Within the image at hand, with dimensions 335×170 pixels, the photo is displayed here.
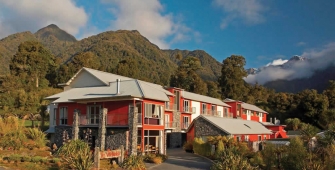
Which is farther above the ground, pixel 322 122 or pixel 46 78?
pixel 46 78

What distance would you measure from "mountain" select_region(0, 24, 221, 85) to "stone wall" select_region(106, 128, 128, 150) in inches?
1978

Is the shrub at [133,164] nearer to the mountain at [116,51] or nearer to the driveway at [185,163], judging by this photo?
the driveway at [185,163]

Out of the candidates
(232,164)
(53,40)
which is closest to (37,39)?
(53,40)

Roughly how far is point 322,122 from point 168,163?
4545 cm

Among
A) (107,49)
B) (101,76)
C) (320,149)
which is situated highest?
(107,49)

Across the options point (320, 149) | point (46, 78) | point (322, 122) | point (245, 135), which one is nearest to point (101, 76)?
point (245, 135)

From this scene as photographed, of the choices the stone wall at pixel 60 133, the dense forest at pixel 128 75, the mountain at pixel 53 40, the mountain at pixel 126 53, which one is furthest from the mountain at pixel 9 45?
the stone wall at pixel 60 133

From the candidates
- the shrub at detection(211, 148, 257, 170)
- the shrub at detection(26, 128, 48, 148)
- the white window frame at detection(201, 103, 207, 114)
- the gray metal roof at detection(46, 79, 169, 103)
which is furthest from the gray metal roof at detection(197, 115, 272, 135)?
the shrub at detection(26, 128, 48, 148)

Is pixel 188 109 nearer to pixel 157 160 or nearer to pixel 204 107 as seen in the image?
pixel 204 107

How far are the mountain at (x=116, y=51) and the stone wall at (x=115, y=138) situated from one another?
50.2m

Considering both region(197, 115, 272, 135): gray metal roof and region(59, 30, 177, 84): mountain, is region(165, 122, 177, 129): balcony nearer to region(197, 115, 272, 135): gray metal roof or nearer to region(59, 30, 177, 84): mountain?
region(197, 115, 272, 135): gray metal roof

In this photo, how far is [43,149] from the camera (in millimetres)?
28000

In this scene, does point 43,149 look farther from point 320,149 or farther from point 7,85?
point 7,85

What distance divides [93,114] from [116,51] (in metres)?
98.1
